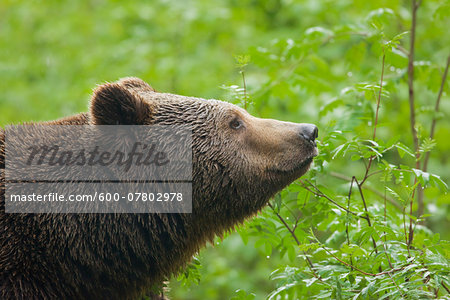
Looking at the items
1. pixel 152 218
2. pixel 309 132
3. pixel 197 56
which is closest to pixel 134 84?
pixel 152 218

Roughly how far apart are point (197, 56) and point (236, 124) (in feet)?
21.5

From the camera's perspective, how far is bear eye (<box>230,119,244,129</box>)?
11.9 feet

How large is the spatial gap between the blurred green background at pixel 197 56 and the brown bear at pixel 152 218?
3.21 m

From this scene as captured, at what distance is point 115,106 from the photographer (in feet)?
11.0

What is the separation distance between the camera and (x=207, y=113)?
3.65 m

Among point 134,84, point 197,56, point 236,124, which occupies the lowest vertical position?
point 197,56

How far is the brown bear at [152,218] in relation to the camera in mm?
3156

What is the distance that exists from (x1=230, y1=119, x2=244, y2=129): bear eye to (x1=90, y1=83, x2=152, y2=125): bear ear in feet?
1.99

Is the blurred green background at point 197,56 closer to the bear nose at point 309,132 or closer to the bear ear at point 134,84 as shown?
the bear ear at point 134,84

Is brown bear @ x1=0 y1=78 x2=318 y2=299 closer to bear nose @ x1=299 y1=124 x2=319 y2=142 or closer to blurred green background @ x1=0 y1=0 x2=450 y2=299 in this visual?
bear nose @ x1=299 y1=124 x2=319 y2=142

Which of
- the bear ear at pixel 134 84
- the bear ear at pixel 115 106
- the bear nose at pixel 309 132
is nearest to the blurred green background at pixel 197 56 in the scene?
the bear ear at pixel 134 84

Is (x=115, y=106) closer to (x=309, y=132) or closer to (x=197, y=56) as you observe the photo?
(x=309, y=132)

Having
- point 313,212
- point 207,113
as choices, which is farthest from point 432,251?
point 207,113

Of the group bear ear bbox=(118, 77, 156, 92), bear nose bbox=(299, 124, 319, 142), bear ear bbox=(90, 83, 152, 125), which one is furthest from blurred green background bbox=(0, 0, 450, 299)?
bear ear bbox=(90, 83, 152, 125)
